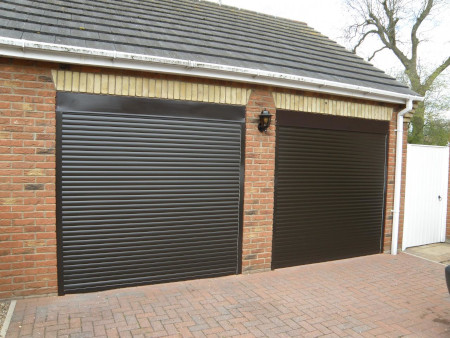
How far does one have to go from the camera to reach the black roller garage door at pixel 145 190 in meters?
4.33

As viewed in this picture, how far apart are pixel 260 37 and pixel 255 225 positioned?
12.9 ft

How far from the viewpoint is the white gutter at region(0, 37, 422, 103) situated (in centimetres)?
383

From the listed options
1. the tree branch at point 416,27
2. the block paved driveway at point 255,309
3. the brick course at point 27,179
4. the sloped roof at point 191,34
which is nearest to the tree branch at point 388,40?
the tree branch at point 416,27

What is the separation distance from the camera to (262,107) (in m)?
5.43

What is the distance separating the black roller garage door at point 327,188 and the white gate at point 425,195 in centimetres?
86

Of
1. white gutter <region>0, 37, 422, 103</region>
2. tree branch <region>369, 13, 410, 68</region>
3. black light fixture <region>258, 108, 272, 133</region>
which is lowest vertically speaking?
black light fixture <region>258, 108, 272, 133</region>

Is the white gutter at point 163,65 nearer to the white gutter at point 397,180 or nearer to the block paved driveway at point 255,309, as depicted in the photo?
the white gutter at point 397,180

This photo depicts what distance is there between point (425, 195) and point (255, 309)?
212 inches

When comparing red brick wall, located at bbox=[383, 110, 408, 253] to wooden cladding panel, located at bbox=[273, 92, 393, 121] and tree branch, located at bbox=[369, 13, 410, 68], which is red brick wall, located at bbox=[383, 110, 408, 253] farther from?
tree branch, located at bbox=[369, 13, 410, 68]

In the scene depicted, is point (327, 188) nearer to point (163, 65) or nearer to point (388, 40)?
point (163, 65)

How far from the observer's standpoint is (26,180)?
407 centimetres

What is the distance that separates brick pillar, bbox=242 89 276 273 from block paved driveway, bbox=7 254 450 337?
33 centimetres

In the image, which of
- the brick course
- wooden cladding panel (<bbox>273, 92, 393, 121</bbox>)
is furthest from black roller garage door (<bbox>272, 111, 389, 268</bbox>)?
the brick course

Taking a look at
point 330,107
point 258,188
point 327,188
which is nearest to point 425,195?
point 327,188
